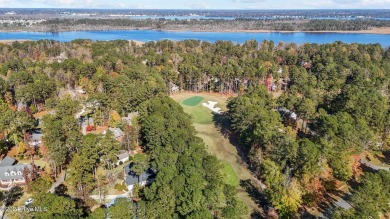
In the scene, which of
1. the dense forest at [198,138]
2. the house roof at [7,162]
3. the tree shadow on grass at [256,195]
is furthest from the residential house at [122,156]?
the tree shadow on grass at [256,195]

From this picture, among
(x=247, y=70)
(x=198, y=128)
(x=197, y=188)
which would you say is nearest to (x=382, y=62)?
(x=247, y=70)

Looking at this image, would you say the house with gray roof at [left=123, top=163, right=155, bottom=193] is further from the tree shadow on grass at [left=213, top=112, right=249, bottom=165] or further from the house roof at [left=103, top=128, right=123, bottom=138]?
the tree shadow on grass at [left=213, top=112, right=249, bottom=165]

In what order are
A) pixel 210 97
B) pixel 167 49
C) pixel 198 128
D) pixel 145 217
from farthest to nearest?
pixel 167 49, pixel 210 97, pixel 198 128, pixel 145 217

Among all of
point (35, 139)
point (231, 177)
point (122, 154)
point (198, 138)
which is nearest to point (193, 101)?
point (122, 154)

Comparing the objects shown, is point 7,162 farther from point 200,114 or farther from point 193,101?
point 193,101

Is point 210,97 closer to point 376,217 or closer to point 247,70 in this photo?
point 247,70

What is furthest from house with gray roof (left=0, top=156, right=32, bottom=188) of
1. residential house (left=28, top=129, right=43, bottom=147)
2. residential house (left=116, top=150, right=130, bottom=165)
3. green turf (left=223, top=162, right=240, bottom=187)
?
green turf (left=223, top=162, right=240, bottom=187)

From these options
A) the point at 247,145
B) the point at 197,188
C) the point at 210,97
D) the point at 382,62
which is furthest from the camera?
Result: the point at 382,62
